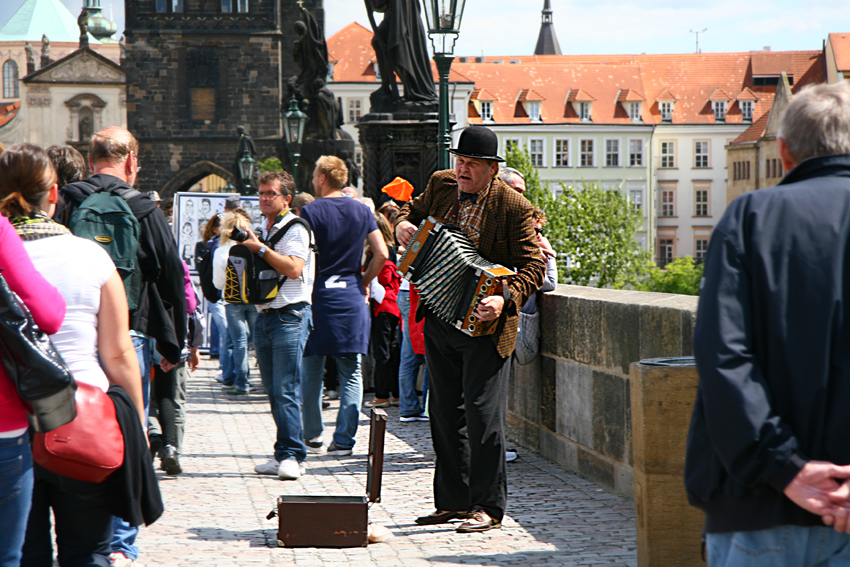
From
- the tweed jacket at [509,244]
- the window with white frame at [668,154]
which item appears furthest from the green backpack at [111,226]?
the window with white frame at [668,154]

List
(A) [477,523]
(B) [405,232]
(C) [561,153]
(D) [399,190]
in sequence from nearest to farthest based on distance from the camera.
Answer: (A) [477,523] < (B) [405,232] < (D) [399,190] < (C) [561,153]

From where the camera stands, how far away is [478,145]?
5324 millimetres

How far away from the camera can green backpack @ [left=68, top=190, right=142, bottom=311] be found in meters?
4.58

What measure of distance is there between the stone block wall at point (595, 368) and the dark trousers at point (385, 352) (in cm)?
289

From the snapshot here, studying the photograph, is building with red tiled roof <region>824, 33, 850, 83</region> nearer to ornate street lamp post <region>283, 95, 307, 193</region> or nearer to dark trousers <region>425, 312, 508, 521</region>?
ornate street lamp post <region>283, 95, 307, 193</region>

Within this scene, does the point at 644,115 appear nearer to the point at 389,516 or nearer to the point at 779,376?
the point at 389,516

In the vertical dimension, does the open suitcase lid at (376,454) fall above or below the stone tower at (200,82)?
below

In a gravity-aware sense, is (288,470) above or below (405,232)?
below

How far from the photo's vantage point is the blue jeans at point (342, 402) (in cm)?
764

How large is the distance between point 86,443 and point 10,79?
118 m

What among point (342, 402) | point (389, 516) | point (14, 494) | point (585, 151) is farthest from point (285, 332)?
point (585, 151)

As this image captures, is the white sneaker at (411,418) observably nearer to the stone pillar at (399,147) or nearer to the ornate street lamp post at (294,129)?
the stone pillar at (399,147)

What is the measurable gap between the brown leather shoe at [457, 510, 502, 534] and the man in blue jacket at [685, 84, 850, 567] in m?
2.89

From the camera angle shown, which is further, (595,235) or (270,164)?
(595,235)
